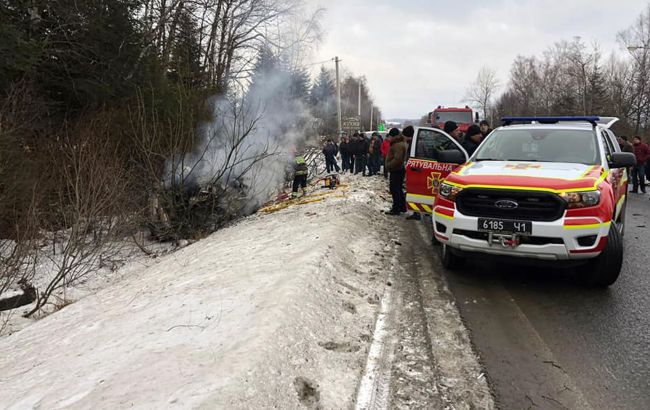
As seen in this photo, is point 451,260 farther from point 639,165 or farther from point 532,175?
point 639,165

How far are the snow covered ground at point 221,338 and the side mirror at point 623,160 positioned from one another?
122 inches

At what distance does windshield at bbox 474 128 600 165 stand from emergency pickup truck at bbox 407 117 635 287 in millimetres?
11

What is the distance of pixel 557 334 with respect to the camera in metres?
3.96

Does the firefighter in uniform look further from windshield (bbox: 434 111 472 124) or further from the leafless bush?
windshield (bbox: 434 111 472 124)

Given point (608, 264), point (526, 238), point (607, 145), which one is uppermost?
point (607, 145)

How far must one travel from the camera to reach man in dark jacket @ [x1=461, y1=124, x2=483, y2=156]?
27.9 feet

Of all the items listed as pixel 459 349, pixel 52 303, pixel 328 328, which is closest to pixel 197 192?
pixel 52 303

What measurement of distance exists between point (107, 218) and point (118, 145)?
2.68 metres

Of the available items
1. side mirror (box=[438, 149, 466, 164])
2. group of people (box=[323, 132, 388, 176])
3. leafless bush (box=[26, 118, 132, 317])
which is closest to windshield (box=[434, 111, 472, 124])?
group of people (box=[323, 132, 388, 176])

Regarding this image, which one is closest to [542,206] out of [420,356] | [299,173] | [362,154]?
[420,356]

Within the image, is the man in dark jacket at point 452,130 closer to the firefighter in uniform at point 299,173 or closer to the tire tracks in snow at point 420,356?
the tire tracks in snow at point 420,356

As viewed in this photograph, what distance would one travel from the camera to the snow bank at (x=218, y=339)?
9.44 ft

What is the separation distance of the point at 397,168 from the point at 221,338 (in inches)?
269

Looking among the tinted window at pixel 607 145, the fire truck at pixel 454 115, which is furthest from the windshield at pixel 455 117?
the tinted window at pixel 607 145
